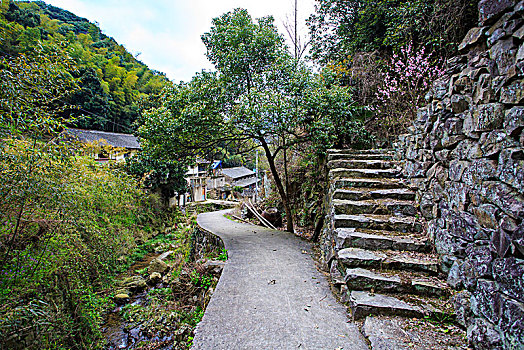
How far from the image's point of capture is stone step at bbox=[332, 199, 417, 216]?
3512 millimetres

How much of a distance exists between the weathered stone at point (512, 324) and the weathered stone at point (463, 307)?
395 mm

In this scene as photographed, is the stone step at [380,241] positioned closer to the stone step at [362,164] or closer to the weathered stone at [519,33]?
the stone step at [362,164]

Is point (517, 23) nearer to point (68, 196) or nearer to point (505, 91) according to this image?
point (505, 91)

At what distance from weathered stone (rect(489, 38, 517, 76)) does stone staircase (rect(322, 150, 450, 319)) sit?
2018 millimetres

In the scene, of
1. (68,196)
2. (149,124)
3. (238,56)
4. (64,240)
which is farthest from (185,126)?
(64,240)

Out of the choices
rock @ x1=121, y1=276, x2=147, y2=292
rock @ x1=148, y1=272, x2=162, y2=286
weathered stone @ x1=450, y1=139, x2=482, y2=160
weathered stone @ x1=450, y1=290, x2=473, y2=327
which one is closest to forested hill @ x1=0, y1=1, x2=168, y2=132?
rock @ x1=121, y1=276, x2=147, y2=292

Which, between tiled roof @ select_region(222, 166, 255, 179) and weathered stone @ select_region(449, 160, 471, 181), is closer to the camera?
weathered stone @ select_region(449, 160, 471, 181)

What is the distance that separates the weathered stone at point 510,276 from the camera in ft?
5.23

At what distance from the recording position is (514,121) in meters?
1.80

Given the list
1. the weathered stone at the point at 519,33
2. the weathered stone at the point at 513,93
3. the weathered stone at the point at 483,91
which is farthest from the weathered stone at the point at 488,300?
the weathered stone at the point at 519,33

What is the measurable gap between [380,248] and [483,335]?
1.31 meters

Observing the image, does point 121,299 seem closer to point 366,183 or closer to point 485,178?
point 366,183

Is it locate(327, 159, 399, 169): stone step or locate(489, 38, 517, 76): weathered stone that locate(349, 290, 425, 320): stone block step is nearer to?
locate(489, 38, 517, 76): weathered stone

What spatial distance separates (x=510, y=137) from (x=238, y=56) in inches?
216
